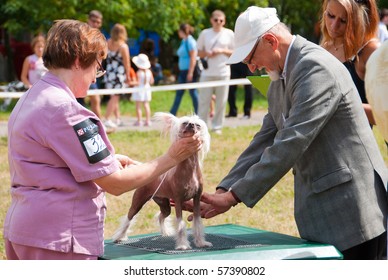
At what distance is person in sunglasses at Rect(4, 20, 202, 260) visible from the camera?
3.52 meters

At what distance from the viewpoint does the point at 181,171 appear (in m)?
4.22

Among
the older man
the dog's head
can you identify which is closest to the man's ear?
the older man

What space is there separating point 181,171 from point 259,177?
1.44 ft

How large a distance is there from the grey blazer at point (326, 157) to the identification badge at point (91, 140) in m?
0.77

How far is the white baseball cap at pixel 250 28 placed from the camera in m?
3.93

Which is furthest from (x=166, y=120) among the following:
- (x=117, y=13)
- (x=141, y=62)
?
(x=117, y=13)

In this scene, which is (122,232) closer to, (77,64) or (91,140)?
(91,140)

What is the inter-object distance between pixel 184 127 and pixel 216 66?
10.0 metres

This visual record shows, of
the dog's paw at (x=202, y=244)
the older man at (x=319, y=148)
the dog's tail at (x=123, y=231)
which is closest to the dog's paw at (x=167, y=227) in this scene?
the dog's tail at (x=123, y=231)

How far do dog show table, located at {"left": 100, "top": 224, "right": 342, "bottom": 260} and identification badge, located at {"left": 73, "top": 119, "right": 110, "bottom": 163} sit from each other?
0.56m

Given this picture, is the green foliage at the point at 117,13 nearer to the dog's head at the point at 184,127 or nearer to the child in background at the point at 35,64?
the child in background at the point at 35,64
